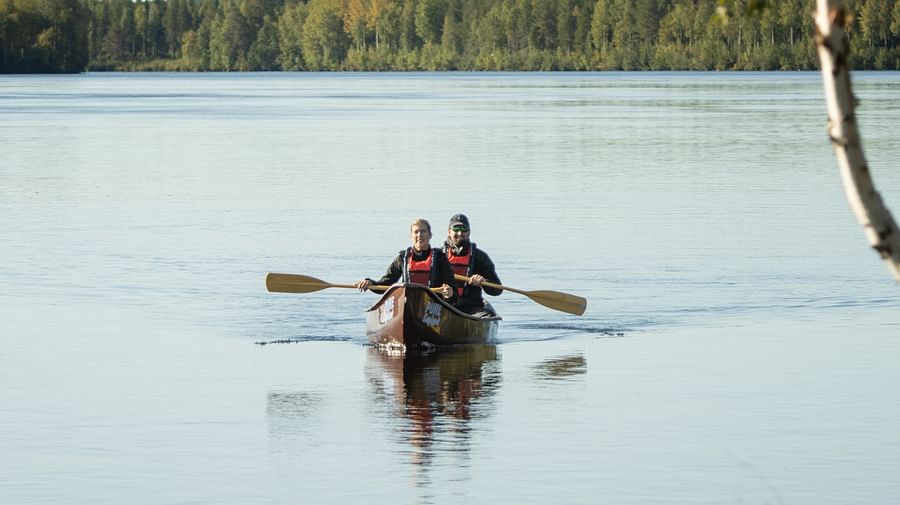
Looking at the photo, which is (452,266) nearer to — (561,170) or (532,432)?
(532,432)

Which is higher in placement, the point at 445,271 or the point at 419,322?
the point at 445,271

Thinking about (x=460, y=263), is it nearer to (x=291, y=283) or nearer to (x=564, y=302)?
(x=564, y=302)

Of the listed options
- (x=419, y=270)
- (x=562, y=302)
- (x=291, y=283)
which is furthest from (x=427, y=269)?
(x=291, y=283)

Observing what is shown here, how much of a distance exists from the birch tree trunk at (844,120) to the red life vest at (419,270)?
40.9ft

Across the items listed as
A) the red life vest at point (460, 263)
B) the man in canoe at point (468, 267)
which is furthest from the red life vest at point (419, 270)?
the red life vest at point (460, 263)

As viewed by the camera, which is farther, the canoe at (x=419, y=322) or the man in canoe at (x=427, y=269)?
the man in canoe at (x=427, y=269)

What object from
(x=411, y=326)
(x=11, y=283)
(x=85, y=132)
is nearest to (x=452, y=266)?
(x=411, y=326)

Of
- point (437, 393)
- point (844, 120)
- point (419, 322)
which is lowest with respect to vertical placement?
point (437, 393)

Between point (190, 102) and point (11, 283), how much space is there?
266 ft

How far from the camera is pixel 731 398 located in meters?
15.2

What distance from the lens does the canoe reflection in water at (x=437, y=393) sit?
13.2 metres

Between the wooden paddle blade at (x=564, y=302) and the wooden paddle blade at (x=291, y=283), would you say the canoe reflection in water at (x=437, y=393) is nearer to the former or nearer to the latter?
the wooden paddle blade at (x=564, y=302)

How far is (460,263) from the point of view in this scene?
1820 cm

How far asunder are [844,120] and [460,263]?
43.9ft
